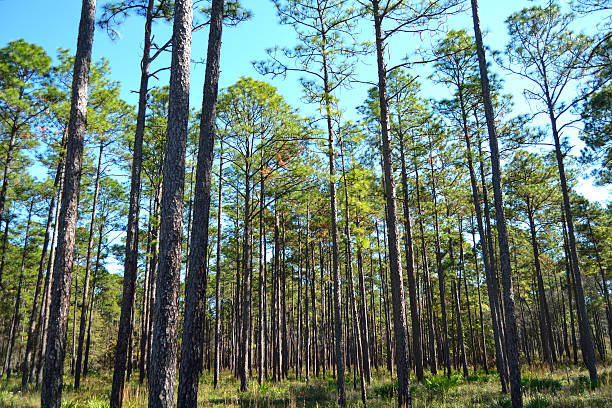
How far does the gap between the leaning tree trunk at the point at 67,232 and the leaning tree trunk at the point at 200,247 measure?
11.7 feet

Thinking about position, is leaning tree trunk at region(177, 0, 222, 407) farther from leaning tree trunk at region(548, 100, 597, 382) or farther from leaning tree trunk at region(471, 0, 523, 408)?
leaning tree trunk at region(548, 100, 597, 382)

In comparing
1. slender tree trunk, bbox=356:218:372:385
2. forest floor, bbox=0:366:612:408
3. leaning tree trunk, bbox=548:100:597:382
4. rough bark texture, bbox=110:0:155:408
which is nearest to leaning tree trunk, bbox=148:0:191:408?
forest floor, bbox=0:366:612:408

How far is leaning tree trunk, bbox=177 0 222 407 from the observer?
5.67 m

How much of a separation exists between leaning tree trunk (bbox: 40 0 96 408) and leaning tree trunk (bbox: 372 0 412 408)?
24.8ft

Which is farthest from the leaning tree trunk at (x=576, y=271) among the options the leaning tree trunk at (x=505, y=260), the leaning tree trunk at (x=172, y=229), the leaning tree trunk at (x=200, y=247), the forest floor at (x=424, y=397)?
the leaning tree trunk at (x=172, y=229)

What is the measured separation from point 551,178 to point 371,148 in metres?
9.86

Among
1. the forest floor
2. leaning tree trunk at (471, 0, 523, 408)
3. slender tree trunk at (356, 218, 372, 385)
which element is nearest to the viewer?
leaning tree trunk at (471, 0, 523, 408)

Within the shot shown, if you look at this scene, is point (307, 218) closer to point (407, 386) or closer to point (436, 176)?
point (436, 176)

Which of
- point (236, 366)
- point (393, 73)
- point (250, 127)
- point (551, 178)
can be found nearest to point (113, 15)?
point (250, 127)

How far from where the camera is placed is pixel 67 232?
791cm

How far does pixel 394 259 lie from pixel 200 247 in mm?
5188

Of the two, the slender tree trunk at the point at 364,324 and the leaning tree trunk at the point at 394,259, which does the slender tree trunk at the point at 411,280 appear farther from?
the leaning tree trunk at the point at 394,259

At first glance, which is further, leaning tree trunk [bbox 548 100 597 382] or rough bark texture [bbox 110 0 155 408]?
leaning tree trunk [bbox 548 100 597 382]

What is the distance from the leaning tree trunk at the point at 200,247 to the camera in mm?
5668
